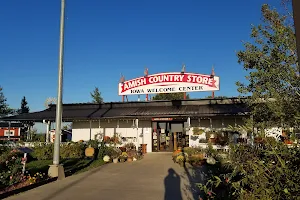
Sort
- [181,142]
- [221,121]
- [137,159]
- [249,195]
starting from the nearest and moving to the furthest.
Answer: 1. [249,195]
2. [137,159]
3. [221,121]
4. [181,142]

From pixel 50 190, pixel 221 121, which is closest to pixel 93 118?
pixel 221 121

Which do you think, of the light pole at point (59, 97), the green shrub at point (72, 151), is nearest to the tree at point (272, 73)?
the light pole at point (59, 97)

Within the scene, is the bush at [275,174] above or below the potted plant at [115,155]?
above

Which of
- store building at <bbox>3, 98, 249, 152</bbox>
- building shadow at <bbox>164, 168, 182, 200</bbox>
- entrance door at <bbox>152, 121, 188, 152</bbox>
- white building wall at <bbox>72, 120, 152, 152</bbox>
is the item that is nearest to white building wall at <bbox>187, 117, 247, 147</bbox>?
store building at <bbox>3, 98, 249, 152</bbox>

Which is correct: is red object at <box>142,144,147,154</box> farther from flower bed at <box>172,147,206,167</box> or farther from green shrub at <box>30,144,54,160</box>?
green shrub at <box>30,144,54,160</box>

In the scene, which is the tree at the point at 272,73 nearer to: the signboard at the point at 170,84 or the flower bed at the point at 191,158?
the flower bed at the point at 191,158

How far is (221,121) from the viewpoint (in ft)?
70.7

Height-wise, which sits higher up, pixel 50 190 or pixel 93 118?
pixel 93 118

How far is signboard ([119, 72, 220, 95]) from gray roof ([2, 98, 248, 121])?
49.2 inches

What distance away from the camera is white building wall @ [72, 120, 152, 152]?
23.5m

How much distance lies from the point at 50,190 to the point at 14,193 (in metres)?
1.04

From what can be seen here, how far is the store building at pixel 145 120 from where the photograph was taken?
21.6 metres

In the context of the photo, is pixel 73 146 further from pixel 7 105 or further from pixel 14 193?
pixel 7 105

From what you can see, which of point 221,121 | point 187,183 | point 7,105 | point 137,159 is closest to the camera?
point 187,183
